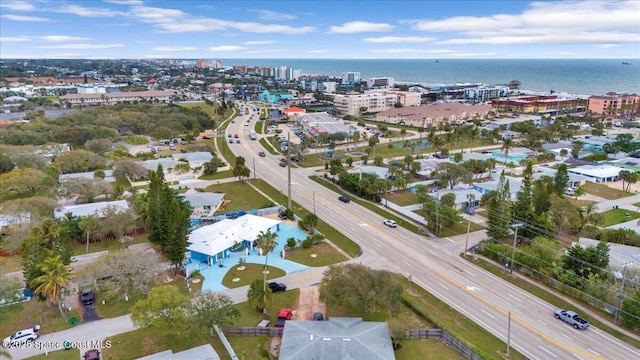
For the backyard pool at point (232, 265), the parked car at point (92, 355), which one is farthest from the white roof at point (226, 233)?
the parked car at point (92, 355)

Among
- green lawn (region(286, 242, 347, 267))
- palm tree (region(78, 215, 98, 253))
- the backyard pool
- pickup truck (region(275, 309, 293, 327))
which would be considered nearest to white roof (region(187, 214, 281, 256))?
the backyard pool

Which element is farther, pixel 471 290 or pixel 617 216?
pixel 617 216

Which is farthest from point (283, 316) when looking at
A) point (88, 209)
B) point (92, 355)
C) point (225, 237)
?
point (88, 209)

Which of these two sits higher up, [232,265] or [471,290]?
[471,290]

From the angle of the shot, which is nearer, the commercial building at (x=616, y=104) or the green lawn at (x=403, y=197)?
the green lawn at (x=403, y=197)

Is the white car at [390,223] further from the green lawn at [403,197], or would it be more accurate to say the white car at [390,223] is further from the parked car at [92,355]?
the parked car at [92,355]

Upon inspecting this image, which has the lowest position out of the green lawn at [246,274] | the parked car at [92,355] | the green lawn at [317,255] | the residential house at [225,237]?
the parked car at [92,355]

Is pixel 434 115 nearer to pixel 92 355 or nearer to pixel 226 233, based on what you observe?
pixel 226 233
